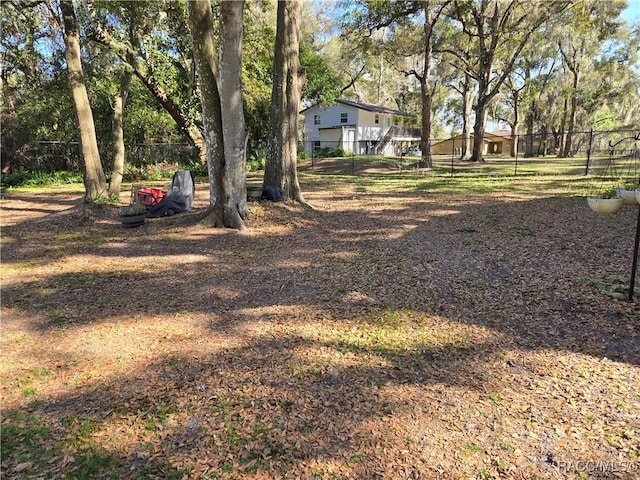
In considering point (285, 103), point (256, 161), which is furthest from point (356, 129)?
point (285, 103)

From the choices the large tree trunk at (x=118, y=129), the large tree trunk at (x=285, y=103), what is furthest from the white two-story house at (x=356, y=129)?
the large tree trunk at (x=285, y=103)

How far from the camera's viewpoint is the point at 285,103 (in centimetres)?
955

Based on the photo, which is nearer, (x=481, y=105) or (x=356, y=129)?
(x=481, y=105)

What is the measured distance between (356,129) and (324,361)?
35076 millimetres

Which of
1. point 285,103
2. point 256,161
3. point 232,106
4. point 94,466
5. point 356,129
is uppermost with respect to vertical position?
point 356,129

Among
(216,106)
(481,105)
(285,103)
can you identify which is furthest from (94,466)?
(481,105)

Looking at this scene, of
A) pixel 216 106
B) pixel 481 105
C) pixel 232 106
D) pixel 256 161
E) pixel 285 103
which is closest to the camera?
pixel 232 106

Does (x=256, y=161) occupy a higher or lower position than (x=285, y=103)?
lower

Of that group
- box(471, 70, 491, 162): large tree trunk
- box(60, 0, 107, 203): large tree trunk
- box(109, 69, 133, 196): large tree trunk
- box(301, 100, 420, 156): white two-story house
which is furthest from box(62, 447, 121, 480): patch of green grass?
A: box(301, 100, 420, 156): white two-story house

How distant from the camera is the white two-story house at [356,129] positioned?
3625cm

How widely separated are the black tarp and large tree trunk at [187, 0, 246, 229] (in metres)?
1.78

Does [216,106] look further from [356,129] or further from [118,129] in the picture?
[356,129]

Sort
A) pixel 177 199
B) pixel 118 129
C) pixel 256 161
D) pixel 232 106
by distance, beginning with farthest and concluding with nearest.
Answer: pixel 256 161 → pixel 118 129 → pixel 177 199 → pixel 232 106

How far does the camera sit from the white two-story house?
1427 inches
